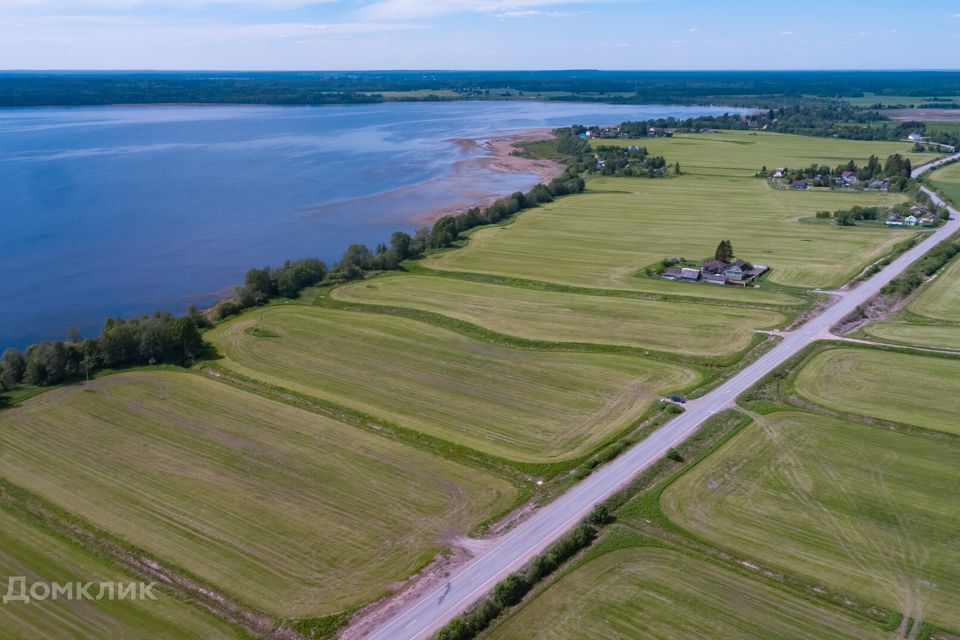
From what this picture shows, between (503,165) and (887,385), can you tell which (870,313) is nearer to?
(887,385)

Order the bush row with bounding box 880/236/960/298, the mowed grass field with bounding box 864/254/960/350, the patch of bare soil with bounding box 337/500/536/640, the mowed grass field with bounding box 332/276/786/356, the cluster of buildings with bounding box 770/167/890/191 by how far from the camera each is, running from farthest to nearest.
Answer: the cluster of buildings with bounding box 770/167/890/191 < the bush row with bounding box 880/236/960/298 < the mowed grass field with bounding box 332/276/786/356 < the mowed grass field with bounding box 864/254/960/350 < the patch of bare soil with bounding box 337/500/536/640

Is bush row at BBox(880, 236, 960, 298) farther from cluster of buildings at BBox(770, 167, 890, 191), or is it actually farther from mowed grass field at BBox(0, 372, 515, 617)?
mowed grass field at BBox(0, 372, 515, 617)

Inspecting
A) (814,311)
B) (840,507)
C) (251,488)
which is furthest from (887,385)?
(251,488)

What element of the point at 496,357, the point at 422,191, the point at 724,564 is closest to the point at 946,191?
the point at 422,191

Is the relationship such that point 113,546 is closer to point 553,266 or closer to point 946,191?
point 553,266

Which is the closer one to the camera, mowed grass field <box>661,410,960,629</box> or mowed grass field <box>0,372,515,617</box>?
mowed grass field <box>661,410,960,629</box>

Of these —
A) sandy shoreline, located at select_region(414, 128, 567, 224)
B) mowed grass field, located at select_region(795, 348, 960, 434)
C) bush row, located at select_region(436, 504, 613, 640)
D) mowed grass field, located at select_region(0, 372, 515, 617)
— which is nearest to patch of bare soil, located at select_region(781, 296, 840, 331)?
mowed grass field, located at select_region(795, 348, 960, 434)

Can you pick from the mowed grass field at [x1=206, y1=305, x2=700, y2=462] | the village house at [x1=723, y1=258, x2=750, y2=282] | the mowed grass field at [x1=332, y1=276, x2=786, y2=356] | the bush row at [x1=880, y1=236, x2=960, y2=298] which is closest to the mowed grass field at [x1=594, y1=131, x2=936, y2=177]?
the bush row at [x1=880, y1=236, x2=960, y2=298]

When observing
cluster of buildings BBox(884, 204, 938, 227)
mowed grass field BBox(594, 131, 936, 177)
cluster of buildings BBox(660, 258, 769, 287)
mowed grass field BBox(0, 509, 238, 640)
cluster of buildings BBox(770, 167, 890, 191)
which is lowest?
mowed grass field BBox(0, 509, 238, 640)

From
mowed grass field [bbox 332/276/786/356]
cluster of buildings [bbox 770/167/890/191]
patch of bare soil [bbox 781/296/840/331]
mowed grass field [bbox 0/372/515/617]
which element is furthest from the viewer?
cluster of buildings [bbox 770/167/890/191]

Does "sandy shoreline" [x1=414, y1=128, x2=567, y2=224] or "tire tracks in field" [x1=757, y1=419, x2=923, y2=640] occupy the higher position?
"sandy shoreline" [x1=414, y1=128, x2=567, y2=224]
